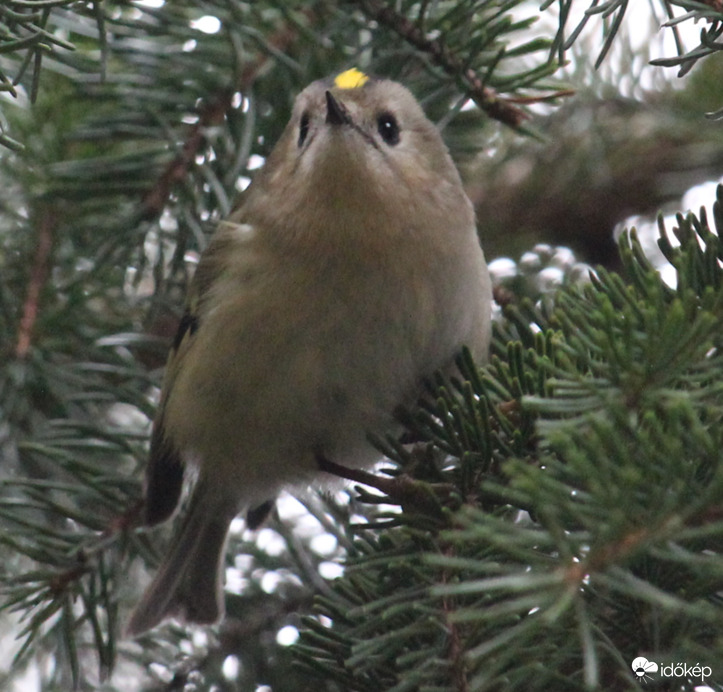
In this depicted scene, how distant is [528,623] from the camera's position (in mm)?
660

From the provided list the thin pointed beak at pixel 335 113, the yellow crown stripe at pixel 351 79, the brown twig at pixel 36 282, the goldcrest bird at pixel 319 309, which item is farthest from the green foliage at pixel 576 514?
the brown twig at pixel 36 282

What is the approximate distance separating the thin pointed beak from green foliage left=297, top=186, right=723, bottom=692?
50 centimetres

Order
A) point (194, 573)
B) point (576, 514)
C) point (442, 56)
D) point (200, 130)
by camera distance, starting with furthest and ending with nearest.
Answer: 1. point (194, 573)
2. point (200, 130)
3. point (442, 56)
4. point (576, 514)

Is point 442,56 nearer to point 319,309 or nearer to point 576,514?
point 319,309

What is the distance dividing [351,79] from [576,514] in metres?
1.21

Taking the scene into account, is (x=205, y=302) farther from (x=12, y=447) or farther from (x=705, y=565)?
(x=705, y=565)

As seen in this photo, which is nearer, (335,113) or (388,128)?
(335,113)

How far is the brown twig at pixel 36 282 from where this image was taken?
165 centimetres

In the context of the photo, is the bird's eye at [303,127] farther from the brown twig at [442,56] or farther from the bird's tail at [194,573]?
the bird's tail at [194,573]

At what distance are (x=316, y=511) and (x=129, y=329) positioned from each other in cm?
50

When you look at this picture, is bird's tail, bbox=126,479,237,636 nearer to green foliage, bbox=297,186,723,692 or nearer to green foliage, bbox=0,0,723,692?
green foliage, bbox=0,0,723,692

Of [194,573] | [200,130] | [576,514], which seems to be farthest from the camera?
[194,573]

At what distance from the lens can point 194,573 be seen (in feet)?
5.85

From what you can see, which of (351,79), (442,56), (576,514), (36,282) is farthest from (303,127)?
(576,514)
